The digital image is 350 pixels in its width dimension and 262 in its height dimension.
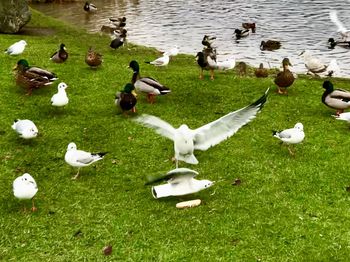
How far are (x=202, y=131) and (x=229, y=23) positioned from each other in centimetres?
3283

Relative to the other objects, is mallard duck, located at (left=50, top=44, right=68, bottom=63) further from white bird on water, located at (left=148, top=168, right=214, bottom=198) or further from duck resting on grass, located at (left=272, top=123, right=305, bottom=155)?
white bird on water, located at (left=148, top=168, right=214, bottom=198)

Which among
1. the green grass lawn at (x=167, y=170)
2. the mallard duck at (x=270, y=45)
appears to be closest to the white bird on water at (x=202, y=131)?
the green grass lawn at (x=167, y=170)

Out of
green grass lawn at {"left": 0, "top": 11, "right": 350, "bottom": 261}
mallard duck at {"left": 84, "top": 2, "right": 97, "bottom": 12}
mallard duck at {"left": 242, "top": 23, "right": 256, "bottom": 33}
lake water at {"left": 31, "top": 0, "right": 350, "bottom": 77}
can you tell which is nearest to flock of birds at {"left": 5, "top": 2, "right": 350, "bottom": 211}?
green grass lawn at {"left": 0, "top": 11, "right": 350, "bottom": 261}

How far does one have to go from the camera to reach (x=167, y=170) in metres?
13.8

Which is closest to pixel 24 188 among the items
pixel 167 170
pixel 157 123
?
pixel 157 123

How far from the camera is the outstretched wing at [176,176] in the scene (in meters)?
10.6

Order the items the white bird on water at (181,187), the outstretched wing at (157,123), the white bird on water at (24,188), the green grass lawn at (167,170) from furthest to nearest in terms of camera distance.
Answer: the outstretched wing at (157,123) < the white bird on water at (181,187) < the white bird on water at (24,188) < the green grass lawn at (167,170)

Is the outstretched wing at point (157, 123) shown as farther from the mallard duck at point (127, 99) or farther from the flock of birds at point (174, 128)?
the mallard duck at point (127, 99)

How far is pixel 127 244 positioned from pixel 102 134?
19.9 ft

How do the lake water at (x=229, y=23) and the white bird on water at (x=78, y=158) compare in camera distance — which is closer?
the white bird on water at (x=78, y=158)

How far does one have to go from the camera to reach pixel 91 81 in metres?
20.8

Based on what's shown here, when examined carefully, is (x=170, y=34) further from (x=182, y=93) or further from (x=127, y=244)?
(x=127, y=244)

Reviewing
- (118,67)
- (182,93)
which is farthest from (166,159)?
(118,67)

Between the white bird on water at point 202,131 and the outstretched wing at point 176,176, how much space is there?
105 cm
